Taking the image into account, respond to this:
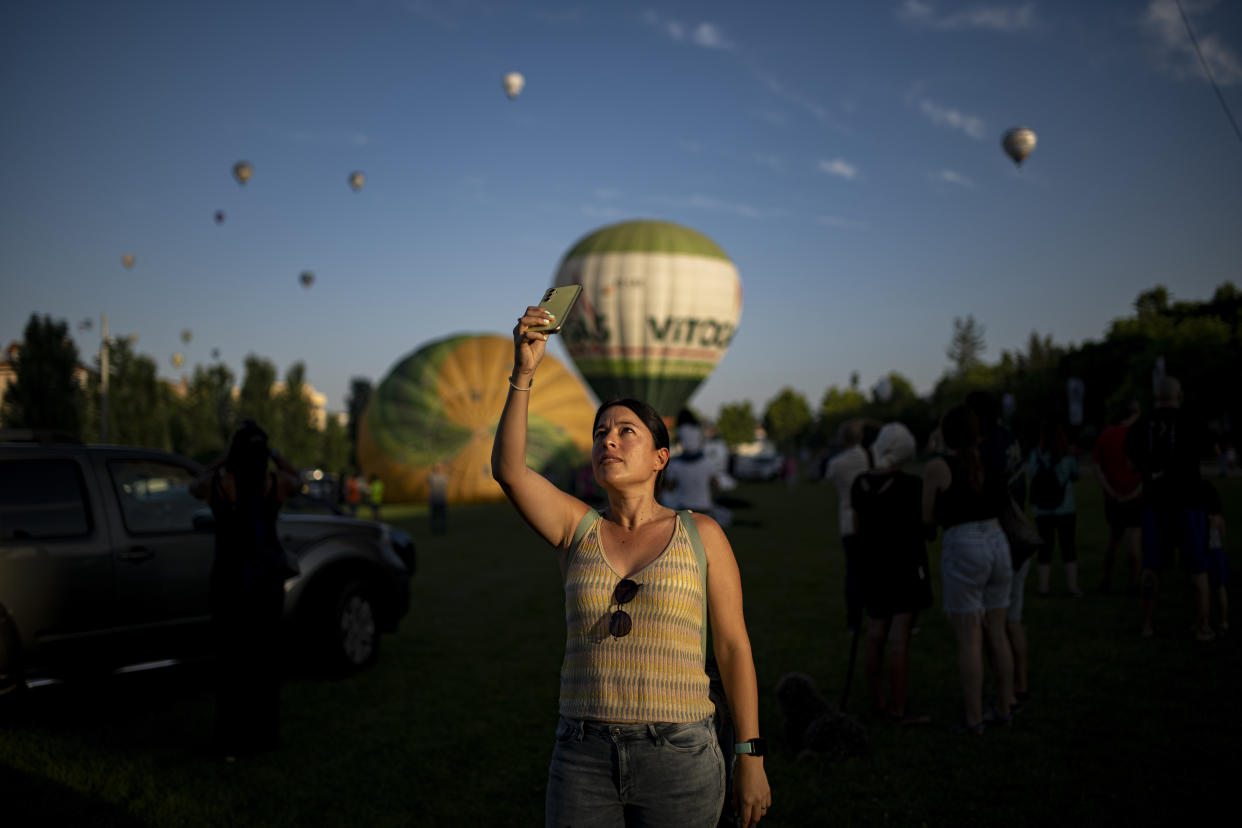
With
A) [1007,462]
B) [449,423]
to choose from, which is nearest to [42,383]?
[449,423]

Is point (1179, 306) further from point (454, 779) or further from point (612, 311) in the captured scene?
point (454, 779)

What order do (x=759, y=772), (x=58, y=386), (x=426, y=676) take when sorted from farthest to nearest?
(x=58, y=386) < (x=426, y=676) < (x=759, y=772)

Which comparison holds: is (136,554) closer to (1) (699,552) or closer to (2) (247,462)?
(2) (247,462)

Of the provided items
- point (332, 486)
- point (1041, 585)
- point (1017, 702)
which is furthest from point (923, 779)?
point (332, 486)

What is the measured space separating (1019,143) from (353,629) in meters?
34.9

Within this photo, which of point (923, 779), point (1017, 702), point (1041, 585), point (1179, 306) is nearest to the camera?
point (923, 779)

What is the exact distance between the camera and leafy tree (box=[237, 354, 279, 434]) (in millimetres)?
61844

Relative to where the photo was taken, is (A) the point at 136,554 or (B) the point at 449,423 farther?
(B) the point at 449,423

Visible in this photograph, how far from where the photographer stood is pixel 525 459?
2416 mm

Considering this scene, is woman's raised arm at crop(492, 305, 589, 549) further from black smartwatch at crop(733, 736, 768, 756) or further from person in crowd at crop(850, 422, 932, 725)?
person in crowd at crop(850, 422, 932, 725)

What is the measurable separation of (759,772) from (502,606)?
9397 millimetres

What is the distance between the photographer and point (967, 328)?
525ft

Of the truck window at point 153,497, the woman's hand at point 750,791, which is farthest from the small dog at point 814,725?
the truck window at point 153,497

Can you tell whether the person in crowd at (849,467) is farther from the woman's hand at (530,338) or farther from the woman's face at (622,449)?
the woman's hand at (530,338)
